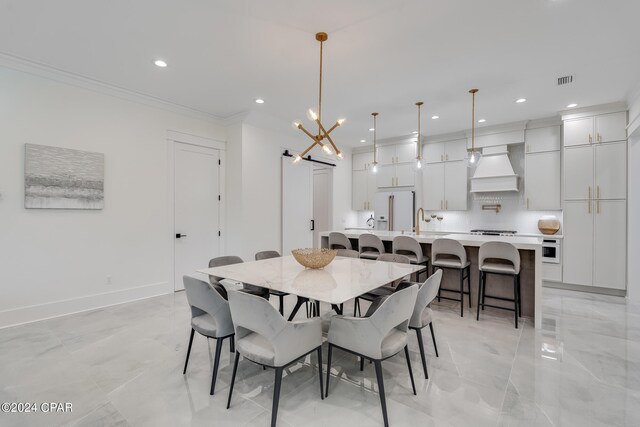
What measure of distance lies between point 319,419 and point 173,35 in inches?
130

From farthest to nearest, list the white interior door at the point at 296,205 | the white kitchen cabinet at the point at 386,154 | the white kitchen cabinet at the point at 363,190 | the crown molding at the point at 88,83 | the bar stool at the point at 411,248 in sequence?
the white kitchen cabinet at the point at 363,190 → the white kitchen cabinet at the point at 386,154 → the white interior door at the point at 296,205 → the bar stool at the point at 411,248 → the crown molding at the point at 88,83

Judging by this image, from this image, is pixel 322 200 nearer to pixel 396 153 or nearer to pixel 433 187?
pixel 396 153

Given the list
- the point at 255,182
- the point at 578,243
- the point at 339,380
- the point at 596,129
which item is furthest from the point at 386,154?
the point at 339,380

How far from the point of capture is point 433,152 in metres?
6.02

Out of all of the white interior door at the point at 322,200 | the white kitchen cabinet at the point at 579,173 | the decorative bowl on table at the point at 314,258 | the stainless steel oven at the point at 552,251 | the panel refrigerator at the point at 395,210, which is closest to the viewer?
the decorative bowl on table at the point at 314,258

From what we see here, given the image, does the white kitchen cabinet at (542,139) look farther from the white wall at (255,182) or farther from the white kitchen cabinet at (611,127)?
the white wall at (255,182)

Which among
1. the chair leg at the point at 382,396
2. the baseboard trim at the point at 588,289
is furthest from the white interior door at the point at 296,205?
the baseboard trim at the point at 588,289

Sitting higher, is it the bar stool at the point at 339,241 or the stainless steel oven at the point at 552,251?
the bar stool at the point at 339,241

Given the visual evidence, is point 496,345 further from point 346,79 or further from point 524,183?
point 524,183

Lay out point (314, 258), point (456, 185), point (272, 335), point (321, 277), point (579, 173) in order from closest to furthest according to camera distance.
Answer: point (272, 335) < point (321, 277) < point (314, 258) < point (579, 173) < point (456, 185)

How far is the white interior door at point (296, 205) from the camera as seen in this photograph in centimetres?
539

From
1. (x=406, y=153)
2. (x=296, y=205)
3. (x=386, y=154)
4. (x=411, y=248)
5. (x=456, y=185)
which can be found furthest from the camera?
(x=386, y=154)

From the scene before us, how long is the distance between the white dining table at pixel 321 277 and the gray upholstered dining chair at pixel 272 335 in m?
0.21

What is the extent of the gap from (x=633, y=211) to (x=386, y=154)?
13.2ft
